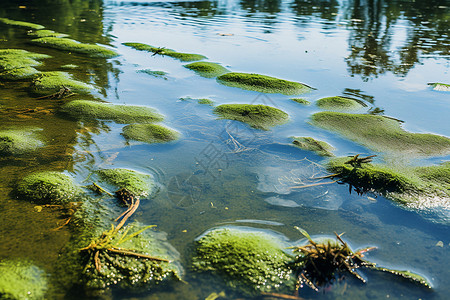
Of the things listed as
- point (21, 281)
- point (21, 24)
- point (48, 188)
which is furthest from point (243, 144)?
point (21, 24)

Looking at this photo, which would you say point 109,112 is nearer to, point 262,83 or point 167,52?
point 262,83

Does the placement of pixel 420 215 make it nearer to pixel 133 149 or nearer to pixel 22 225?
pixel 133 149

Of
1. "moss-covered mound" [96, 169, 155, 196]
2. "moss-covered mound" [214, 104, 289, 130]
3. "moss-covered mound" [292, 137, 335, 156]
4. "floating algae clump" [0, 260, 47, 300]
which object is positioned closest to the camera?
"floating algae clump" [0, 260, 47, 300]

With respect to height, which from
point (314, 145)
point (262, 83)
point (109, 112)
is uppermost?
point (262, 83)

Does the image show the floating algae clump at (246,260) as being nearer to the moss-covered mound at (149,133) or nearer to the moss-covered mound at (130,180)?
the moss-covered mound at (130,180)

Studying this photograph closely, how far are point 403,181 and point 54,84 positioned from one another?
5.14 m

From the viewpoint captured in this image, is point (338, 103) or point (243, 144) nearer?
point (243, 144)

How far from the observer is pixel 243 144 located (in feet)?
13.4

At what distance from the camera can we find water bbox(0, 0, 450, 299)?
2.51 m

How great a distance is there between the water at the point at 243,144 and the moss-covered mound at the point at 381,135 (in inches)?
7.8

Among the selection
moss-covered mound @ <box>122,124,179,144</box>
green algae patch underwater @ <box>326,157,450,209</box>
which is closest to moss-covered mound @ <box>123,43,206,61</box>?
moss-covered mound @ <box>122,124,179,144</box>

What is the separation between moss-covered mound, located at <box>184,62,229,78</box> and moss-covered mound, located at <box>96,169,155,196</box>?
12.3ft

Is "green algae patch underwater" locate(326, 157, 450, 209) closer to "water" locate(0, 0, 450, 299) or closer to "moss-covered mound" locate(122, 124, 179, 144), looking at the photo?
"water" locate(0, 0, 450, 299)

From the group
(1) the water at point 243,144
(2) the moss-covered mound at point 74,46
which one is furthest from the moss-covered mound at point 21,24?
(2) the moss-covered mound at point 74,46
